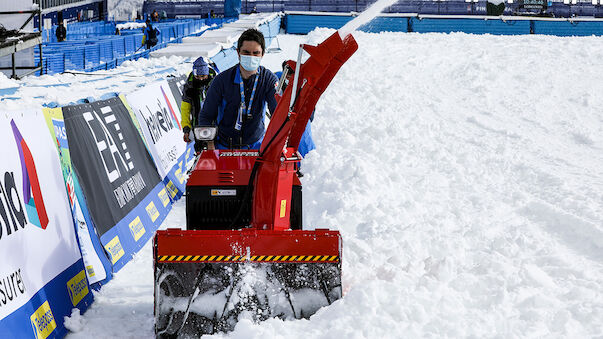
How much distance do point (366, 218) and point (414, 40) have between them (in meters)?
24.5

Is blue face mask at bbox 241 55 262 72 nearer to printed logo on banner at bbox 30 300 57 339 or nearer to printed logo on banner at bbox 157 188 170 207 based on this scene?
printed logo on banner at bbox 30 300 57 339

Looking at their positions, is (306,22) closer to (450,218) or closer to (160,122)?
(160,122)

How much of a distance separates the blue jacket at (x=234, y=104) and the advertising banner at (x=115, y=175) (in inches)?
42.9

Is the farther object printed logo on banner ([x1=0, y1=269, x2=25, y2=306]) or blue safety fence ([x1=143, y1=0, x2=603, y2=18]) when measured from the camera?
blue safety fence ([x1=143, y1=0, x2=603, y2=18])

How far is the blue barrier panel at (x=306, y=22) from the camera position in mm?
37906

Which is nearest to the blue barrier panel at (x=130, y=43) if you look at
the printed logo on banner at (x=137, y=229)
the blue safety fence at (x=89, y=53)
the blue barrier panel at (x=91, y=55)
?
the blue safety fence at (x=89, y=53)

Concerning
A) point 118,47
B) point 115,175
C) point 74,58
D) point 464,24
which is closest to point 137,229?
point 115,175

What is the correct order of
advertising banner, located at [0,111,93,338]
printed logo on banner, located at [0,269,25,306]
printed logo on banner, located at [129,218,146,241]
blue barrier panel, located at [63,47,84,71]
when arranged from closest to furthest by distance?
printed logo on banner, located at [0,269,25,306]
advertising banner, located at [0,111,93,338]
printed logo on banner, located at [129,218,146,241]
blue barrier panel, located at [63,47,84,71]

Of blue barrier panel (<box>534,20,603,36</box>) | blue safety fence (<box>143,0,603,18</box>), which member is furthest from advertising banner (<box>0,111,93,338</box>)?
blue safety fence (<box>143,0,603,18</box>)

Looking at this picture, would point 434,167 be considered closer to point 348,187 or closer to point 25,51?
point 348,187

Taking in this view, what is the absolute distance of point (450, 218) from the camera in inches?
281

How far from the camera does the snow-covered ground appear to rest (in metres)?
4.24

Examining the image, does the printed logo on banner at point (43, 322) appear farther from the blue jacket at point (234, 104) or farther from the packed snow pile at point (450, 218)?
the blue jacket at point (234, 104)

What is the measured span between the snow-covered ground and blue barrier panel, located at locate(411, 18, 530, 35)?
690 inches
